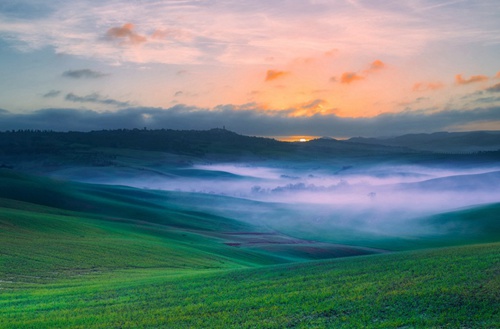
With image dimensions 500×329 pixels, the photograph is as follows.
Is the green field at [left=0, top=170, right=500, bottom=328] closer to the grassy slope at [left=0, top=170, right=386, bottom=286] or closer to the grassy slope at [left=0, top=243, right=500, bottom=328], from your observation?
the grassy slope at [left=0, top=243, right=500, bottom=328]

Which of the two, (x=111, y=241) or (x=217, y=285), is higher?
(x=217, y=285)

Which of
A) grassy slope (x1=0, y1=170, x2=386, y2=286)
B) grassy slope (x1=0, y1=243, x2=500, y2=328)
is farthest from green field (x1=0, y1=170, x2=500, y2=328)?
grassy slope (x1=0, y1=170, x2=386, y2=286)

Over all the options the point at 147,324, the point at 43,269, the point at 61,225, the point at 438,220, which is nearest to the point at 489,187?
the point at 438,220

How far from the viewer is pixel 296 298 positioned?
89.5 ft

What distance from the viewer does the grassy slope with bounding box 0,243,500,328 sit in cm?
2234

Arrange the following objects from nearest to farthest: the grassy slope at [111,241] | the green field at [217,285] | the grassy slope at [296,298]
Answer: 1. the grassy slope at [296,298]
2. the green field at [217,285]
3. the grassy slope at [111,241]

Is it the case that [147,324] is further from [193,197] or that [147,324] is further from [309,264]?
[193,197]

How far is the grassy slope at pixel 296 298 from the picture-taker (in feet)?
73.3

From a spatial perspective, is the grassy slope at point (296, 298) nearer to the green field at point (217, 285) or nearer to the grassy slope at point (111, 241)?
the green field at point (217, 285)

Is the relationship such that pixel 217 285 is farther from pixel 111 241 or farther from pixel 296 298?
pixel 111 241

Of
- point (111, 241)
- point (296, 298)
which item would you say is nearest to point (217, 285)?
point (296, 298)

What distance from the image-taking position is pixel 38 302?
3134 cm

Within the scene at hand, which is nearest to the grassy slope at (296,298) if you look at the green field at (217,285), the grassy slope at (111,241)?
the green field at (217,285)

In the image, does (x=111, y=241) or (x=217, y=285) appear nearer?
(x=217, y=285)
